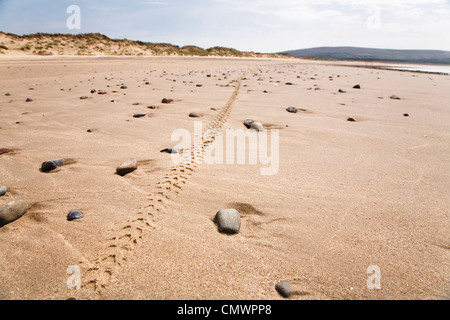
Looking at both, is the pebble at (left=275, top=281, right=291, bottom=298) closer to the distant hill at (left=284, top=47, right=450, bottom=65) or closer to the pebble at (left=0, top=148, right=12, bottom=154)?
the pebble at (left=0, top=148, right=12, bottom=154)

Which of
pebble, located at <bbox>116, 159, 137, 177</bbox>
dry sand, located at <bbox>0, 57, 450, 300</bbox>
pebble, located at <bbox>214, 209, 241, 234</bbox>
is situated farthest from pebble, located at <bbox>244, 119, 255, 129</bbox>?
pebble, located at <bbox>214, 209, 241, 234</bbox>

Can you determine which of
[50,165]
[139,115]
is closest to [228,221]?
[50,165]

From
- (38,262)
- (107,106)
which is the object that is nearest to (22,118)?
(107,106)

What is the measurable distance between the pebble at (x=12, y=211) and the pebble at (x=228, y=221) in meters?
1.13

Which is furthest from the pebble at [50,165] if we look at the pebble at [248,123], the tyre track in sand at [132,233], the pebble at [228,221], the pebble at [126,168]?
the pebble at [248,123]

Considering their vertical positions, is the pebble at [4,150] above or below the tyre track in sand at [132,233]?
above

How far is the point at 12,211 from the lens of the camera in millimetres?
1457

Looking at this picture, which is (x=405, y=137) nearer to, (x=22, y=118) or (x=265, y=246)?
(x=265, y=246)

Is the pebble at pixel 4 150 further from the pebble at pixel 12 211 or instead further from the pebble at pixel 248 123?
the pebble at pixel 248 123

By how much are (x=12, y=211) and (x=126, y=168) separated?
2.41 feet

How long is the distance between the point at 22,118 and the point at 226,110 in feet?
9.10

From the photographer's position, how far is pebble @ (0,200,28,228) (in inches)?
55.9

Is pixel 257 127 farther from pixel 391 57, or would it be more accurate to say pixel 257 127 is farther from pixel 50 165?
pixel 391 57

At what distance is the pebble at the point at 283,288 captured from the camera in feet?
3.51
